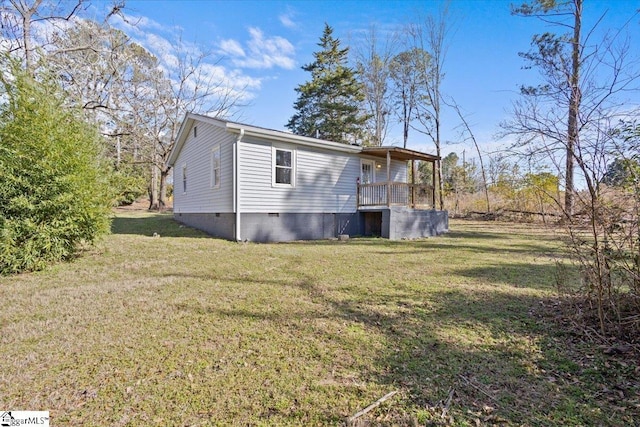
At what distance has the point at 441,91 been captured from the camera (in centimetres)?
2133

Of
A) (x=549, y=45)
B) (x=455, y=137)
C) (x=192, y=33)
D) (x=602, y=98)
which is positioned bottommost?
(x=602, y=98)

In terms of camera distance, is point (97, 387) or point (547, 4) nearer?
point (97, 387)

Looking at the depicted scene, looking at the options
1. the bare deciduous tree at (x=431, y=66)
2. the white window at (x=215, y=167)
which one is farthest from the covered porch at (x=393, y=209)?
the bare deciduous tree at (x=431, y=66)

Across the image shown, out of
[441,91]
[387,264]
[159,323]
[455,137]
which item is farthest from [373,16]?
[159,323]

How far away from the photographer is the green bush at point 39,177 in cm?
507

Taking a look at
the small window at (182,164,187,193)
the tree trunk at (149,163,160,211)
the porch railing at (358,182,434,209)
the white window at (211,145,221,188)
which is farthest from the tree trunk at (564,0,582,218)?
the tree trunk at (149,163,160,211)

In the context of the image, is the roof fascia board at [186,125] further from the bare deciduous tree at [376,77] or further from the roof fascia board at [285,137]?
the bare deciduous tree at [376,77]

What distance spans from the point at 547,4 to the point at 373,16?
12205 mm

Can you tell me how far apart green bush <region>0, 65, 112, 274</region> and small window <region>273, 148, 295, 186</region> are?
16.5ft

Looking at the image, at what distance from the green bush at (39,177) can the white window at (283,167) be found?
5.02 meters

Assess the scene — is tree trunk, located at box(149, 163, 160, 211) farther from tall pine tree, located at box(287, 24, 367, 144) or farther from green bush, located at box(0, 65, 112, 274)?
green bush, located at box(0, 65, 112, 274)

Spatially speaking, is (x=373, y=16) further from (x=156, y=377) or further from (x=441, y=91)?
(x=156, y=377)

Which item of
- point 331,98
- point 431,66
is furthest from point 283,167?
point 331,98

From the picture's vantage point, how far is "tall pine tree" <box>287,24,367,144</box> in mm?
25625
